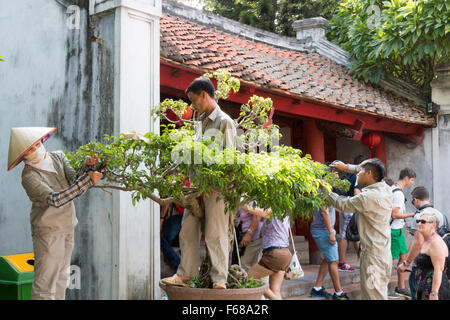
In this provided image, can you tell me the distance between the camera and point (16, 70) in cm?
650

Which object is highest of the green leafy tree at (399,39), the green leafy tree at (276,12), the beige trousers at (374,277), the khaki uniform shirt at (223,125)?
the green leafy tree at (276,12)

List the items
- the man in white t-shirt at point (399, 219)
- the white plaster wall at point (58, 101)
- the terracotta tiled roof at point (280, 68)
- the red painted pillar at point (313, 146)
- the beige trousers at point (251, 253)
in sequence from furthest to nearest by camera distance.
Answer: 1. the red painted pillar at point (313, 146)
2. the man in white t-shirt at point (399, 219)
3. the terracotta tiled roof at point (280, 68)
4. the beige trousers at point (251, 253)
5. the white plaster wall at point (58, 101)

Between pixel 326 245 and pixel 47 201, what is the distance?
407 centimetres

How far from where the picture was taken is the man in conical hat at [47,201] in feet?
13.4

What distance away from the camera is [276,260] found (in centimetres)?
580

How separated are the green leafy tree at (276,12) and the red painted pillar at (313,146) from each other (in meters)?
8.80

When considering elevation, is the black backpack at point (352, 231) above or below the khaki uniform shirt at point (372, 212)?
below

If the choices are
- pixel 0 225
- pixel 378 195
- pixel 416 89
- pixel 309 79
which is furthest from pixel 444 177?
pixel 0 225

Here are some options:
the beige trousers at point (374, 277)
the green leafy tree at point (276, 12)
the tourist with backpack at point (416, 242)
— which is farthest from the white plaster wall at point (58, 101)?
the green leafy tree at point (276, 12)

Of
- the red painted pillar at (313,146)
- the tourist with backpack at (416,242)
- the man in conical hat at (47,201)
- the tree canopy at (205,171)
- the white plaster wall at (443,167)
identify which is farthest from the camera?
the white plaster wall at (443,167)

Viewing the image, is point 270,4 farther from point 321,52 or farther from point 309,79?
point 309,79

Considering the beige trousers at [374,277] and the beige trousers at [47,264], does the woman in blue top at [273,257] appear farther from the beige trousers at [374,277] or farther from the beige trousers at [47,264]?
the beige trousers at [47,264]

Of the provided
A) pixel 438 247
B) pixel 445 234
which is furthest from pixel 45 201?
pixel 445 234
